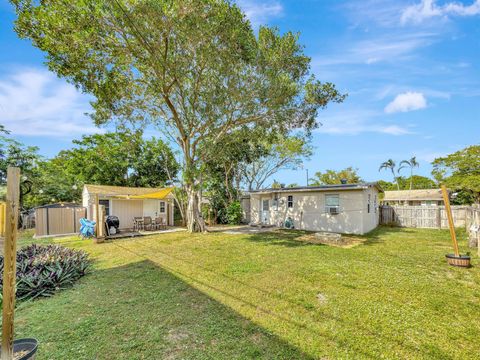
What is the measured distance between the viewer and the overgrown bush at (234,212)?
17.1 meters

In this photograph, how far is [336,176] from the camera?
104 feet

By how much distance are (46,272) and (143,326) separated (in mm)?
3370

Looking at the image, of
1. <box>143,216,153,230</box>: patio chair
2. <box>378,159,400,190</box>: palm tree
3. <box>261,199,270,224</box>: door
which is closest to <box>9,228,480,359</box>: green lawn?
<box>143,216,153,230</box>: patio chair

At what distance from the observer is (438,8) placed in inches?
282

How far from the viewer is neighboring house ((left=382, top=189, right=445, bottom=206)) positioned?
82.1 ft

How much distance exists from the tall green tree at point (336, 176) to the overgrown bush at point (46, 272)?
29459mm

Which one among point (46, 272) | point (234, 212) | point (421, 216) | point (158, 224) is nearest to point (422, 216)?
point (421, 216)

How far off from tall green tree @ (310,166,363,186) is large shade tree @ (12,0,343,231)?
69.6 ft

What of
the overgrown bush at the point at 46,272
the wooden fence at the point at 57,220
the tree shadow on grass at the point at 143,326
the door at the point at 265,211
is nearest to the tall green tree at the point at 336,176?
the door at the point at 265,211

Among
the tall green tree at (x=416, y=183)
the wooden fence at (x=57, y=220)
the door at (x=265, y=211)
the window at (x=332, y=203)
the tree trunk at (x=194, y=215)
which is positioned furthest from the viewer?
the tall green tree at (x=416, y=183)

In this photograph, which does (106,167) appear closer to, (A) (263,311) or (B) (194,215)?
(B) (194,215)

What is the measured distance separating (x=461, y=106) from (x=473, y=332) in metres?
16.4

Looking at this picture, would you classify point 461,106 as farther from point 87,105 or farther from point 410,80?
point 87,105

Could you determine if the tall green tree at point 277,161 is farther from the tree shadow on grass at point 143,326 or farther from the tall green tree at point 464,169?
the tree shadow on grass at point 143,326
